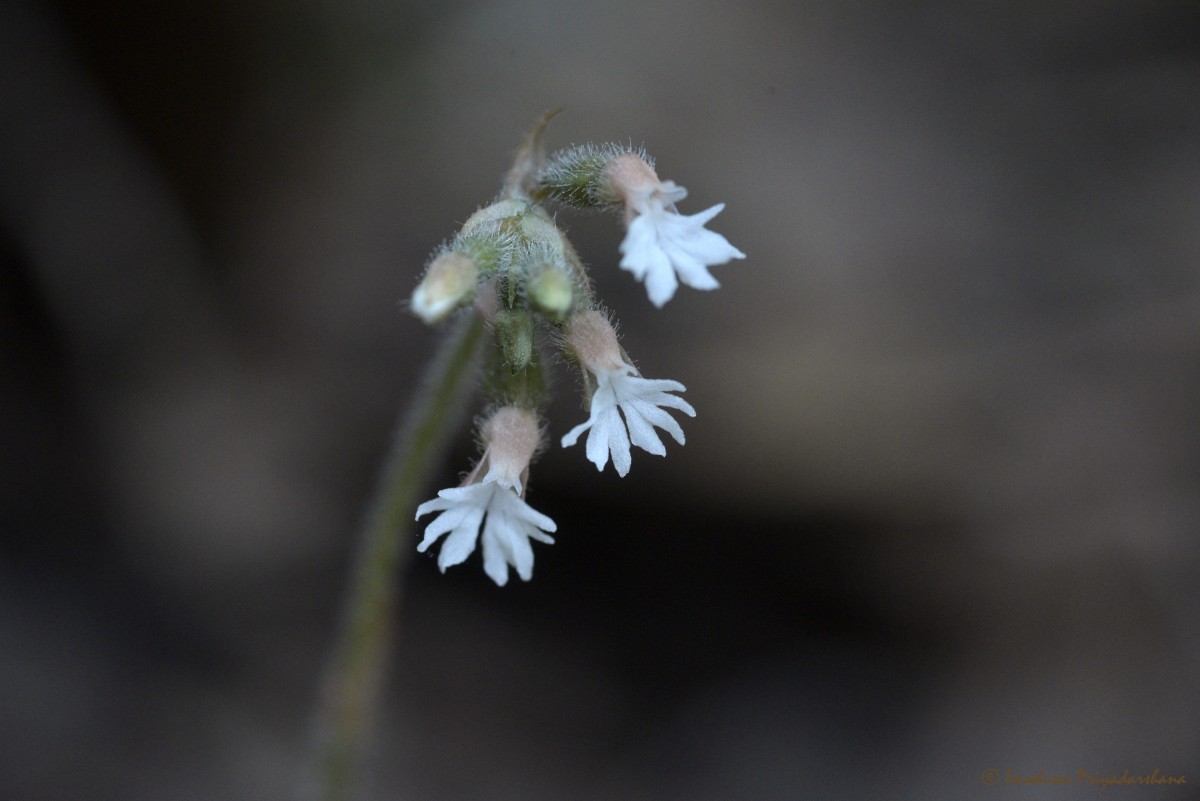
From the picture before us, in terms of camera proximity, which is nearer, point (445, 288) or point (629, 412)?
point (445, 288)

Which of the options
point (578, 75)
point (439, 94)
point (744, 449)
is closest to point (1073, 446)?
point (744, 449)

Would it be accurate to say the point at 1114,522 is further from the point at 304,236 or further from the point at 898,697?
the point at 304,236

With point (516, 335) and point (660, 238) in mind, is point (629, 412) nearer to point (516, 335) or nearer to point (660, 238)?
point (516, 335)

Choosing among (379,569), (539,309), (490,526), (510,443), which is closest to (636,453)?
(379,569)

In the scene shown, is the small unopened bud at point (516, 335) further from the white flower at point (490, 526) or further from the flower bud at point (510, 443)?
the white flower at point (490, 526)

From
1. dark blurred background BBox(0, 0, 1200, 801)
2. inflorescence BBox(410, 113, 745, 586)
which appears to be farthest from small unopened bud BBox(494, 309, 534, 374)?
dark blurred background BBox(0, 0, 1200, 801)

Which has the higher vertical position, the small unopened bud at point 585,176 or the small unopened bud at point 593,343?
the small unopened bud at point 585,176

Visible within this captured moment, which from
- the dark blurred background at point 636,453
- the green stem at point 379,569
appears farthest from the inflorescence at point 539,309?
the dark blurred background at point 636,453
